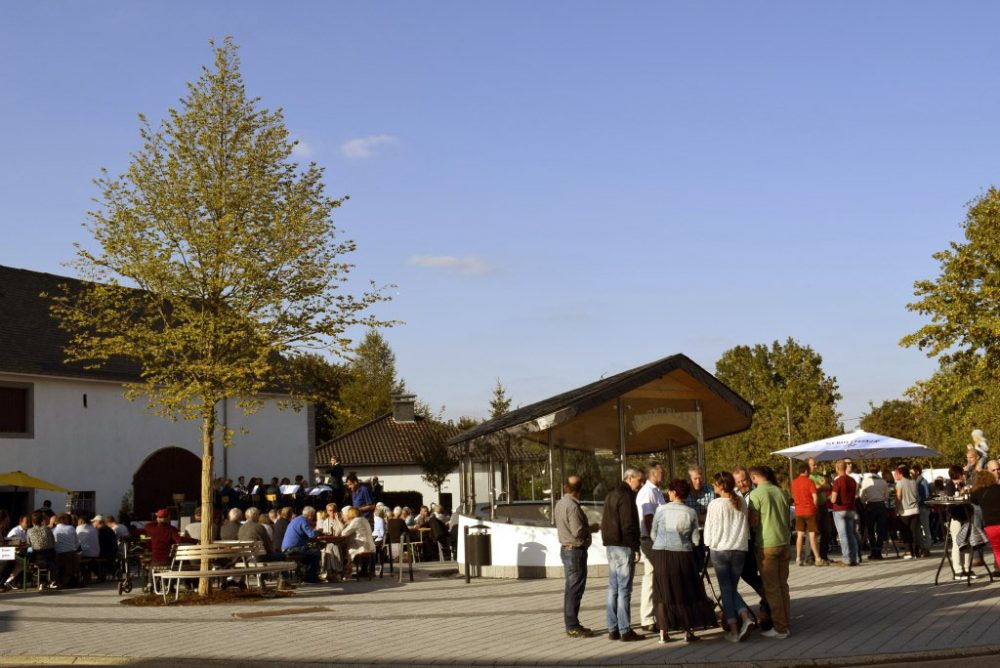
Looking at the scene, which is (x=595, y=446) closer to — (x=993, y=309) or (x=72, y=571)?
(x=72, y=571)

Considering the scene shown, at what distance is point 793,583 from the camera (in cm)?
1703

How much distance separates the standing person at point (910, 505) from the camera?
809 inches

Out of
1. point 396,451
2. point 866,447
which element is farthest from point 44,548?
point 396,451

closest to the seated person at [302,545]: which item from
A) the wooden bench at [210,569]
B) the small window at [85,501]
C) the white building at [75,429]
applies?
the wooden bench at [210,569]

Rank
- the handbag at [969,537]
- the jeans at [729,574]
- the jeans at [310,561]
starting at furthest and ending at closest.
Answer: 1. the jeans at [310,561]
2. the handbag at [969,537]
3. the jeans at [729,574]

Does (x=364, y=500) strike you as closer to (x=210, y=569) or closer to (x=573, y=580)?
(x=210, y=569)

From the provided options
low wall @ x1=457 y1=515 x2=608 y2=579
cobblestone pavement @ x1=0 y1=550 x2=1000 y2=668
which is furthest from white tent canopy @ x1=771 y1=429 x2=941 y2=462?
low wall @ x1=457 y1=515 x2=608 y2=579

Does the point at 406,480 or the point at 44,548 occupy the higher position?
the point at 406,480

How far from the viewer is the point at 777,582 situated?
1196 cm

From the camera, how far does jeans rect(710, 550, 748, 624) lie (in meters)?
11.9

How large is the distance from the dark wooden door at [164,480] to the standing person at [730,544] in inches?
1159

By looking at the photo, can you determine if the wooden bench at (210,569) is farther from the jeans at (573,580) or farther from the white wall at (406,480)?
the white wall at (406,480)

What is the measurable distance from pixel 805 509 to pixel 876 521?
2.74m

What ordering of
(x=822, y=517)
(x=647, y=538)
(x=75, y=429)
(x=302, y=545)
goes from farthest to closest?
(x=75, y=429) → (x=302, y=545) → (x=822, y=517) → (x=647, y=538)
